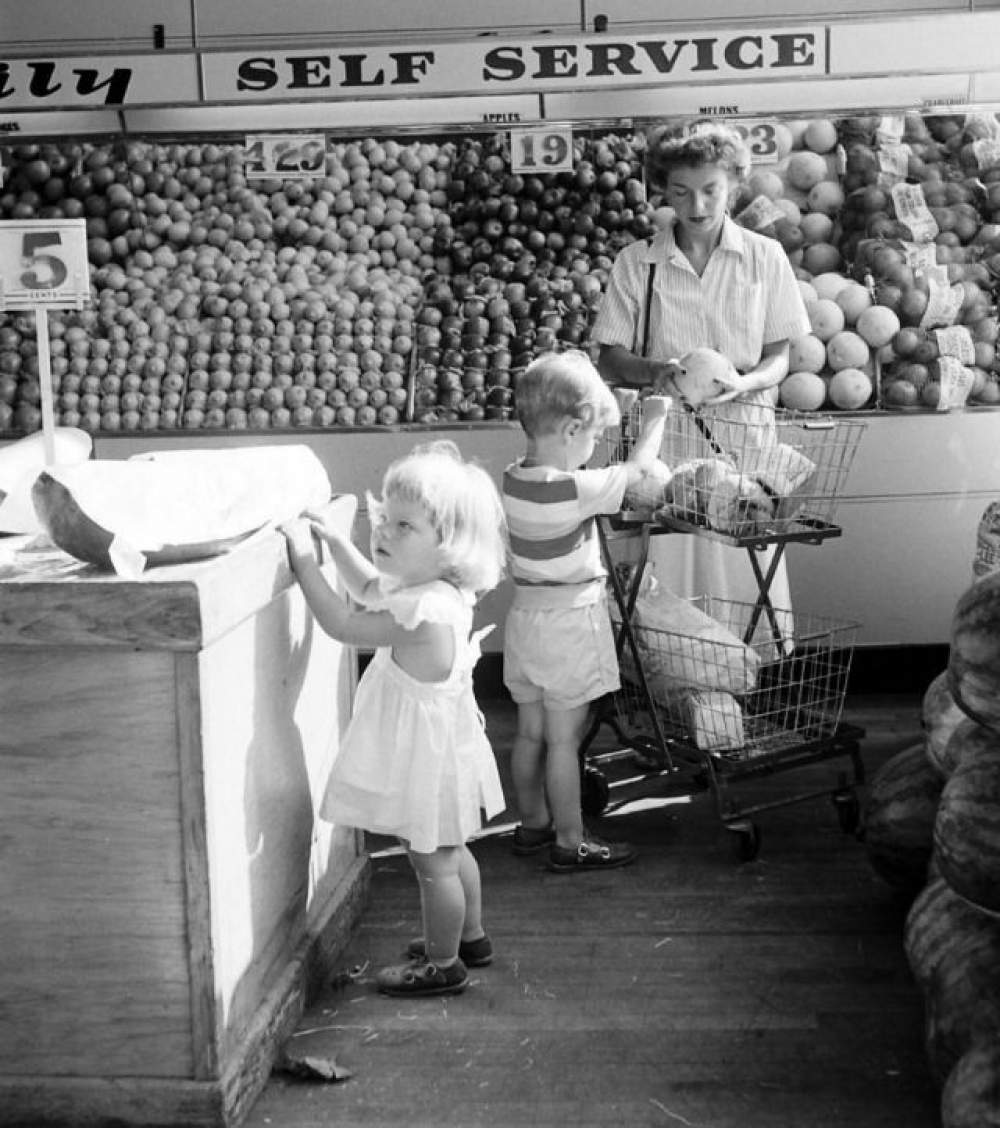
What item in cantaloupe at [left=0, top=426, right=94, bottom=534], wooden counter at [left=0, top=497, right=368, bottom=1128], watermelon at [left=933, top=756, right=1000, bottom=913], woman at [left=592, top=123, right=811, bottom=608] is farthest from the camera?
woman at [left=592, top=123, right=811, bottom=608]

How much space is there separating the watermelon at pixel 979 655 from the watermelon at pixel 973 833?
0.09 m

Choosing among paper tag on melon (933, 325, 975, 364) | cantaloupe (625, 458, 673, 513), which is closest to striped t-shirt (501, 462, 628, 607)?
cantaloupe (625, 458, 673, 513)

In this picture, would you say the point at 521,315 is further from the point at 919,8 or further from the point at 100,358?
the point at 919,8

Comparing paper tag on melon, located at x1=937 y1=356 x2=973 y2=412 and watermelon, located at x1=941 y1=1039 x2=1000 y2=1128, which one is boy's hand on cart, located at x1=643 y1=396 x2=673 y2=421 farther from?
paper tag on melon, located at x1=937 y1=356 x2=973 y2=412

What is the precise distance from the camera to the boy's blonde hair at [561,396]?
3.56 m

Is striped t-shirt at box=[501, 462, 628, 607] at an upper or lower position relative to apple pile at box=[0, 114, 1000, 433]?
lower

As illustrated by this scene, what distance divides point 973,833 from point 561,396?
1455 mm

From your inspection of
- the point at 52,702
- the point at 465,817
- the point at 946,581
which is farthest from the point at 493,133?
the point at 52,702

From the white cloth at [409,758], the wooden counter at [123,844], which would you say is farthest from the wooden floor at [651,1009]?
the white cloth at [409,758]

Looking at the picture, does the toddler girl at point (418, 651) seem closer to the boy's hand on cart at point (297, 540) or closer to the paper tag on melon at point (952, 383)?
the boy's hand on cart at point (297, 540)

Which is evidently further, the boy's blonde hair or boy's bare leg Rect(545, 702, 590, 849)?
boy's bare leg Rect(545, 702, 590, 849)

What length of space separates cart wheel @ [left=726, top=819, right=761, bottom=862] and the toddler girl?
3.24 feet

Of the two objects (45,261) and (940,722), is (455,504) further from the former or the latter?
(940,722)

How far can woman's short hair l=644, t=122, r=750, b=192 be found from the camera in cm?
414
